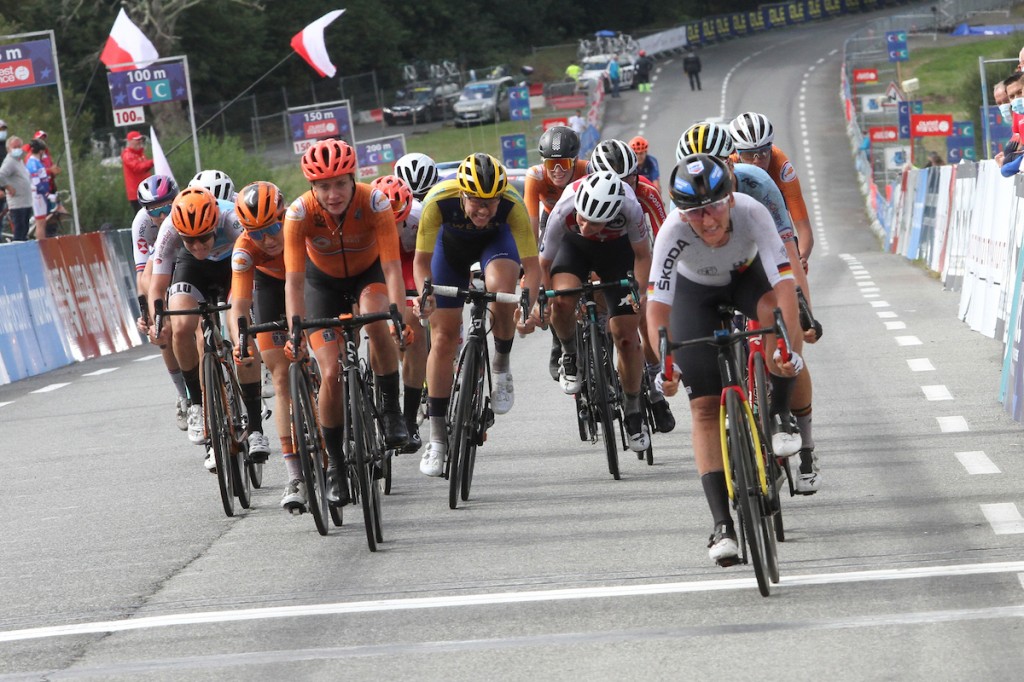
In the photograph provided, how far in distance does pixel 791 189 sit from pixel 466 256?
210 cm

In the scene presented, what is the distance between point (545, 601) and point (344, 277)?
3.09 meters

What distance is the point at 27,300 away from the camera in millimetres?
20391

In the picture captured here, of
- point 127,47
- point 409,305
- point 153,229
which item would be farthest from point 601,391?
point 127,47

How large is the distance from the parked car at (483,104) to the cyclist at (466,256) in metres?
58.7

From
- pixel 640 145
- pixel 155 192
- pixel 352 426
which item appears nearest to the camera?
pixel 352 426

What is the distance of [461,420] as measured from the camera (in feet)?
31.6

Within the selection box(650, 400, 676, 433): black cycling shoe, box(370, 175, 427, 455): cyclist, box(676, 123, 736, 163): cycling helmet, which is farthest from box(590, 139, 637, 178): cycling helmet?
box(650, 400, 676, 433): black cycling shoe

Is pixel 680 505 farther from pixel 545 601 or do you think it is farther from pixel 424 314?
pixel 545 601

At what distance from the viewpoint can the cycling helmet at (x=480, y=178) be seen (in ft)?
32.2

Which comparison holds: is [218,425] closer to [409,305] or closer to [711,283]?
[409,305]

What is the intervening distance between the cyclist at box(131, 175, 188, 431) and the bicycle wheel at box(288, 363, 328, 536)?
256cm

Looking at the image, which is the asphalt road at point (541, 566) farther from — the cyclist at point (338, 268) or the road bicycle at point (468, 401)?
the cyclist at point (338, 268)

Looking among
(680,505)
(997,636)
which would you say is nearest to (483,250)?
(680,505)

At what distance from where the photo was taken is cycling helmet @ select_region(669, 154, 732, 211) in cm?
720
